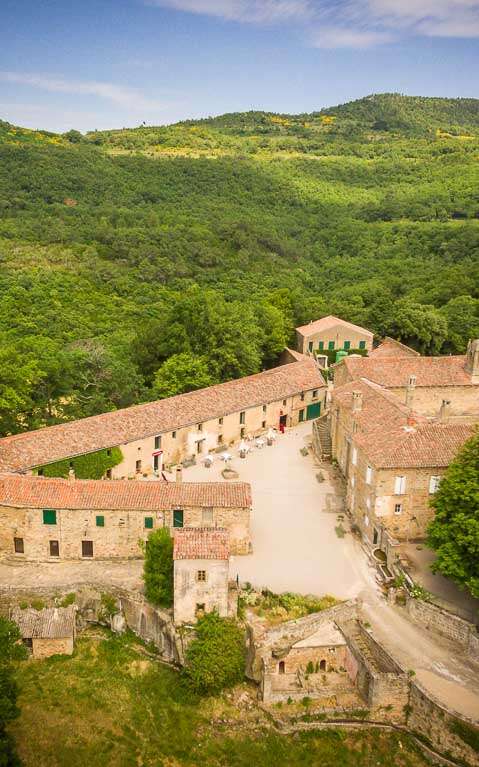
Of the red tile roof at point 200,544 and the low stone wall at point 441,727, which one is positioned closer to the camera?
the low stone wall at point 441,727

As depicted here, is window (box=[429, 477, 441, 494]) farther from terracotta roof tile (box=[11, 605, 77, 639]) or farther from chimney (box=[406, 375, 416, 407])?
terracotta roof tile (box=[11, 605, 77, 639])

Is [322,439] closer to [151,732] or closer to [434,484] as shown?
[434,484]

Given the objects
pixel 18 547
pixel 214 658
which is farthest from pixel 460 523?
pixel 18 547

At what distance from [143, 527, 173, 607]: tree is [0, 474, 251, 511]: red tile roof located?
151 inches

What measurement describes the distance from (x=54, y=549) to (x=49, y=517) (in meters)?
1.84

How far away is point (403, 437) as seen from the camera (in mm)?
33719

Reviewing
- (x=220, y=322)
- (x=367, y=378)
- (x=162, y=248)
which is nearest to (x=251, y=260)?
(x=162, y=248)

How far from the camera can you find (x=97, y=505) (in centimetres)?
3219

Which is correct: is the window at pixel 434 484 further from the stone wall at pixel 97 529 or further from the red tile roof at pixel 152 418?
the red tile roof at pixel 152 418

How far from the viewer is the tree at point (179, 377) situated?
48312 millimetres

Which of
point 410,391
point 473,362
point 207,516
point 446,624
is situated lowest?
point 446,624

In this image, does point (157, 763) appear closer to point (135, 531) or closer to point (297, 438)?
point (135, 531)

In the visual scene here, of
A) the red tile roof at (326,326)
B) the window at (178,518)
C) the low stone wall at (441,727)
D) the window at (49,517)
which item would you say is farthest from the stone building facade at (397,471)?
the red tile roof at (326,326)

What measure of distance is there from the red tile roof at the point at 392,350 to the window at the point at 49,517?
3528 cm
